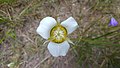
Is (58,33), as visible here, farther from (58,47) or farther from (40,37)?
(40,37)

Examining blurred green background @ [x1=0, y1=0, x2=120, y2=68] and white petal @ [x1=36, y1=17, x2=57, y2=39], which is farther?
blurred green background @ [x1=0, y1=0, x2=120, y2=68]

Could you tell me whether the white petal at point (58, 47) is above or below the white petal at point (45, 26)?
below

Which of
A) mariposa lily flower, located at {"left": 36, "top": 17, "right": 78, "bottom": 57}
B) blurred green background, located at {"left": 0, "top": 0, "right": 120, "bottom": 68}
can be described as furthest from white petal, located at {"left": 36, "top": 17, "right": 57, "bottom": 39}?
blurred green background, located at {"left": 0, "top": 0, "right": 120, "bottom": 68}

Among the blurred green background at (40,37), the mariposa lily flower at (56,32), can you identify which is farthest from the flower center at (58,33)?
the blurred green background at (40,37)

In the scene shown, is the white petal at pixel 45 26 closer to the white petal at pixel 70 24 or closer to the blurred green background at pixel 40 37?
the white petal at pixel 70 24

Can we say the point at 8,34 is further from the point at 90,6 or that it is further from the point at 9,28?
the point at 90,6

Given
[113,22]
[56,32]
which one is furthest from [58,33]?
[113,22]

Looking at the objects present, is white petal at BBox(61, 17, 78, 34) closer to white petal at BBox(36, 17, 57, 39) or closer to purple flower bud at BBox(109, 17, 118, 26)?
white petal at BBox(36, 17, 57, 39)

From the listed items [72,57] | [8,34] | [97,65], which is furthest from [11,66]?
[97,65]
